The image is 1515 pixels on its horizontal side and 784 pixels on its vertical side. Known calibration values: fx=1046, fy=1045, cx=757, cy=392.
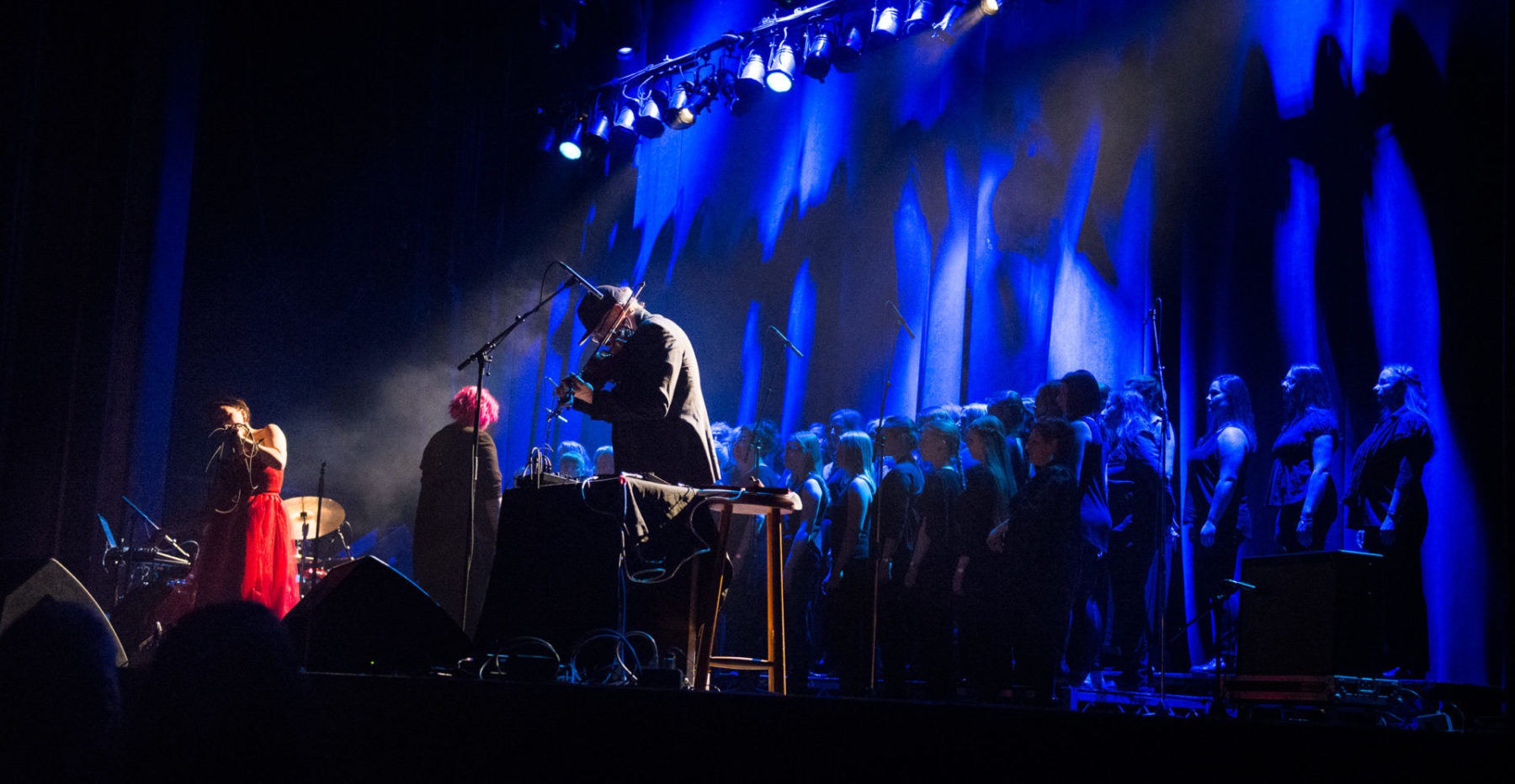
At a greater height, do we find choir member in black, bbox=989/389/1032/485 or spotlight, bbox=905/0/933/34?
spotlight, bbox=905/0/933/34

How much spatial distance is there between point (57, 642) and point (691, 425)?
8.34 feet

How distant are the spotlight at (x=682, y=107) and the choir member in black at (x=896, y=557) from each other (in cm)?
378

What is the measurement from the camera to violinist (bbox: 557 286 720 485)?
4.11 meters

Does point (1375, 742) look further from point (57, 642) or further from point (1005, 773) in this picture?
point (57, 642)

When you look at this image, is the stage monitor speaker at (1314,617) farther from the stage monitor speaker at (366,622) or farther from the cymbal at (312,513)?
the cymbal at (312,513)

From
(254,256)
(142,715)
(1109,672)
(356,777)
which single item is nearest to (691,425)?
(356,777)

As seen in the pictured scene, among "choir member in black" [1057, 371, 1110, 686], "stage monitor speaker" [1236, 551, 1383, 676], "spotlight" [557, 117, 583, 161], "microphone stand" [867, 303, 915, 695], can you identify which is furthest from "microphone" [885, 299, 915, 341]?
"stage monitor speaker" [1236, 551, 1383, 676]

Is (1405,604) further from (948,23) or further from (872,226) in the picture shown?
(948,23)

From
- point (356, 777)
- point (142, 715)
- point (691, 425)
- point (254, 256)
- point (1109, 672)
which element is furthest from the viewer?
point (254, 256)

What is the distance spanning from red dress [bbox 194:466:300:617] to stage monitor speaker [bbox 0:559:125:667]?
3.62 m

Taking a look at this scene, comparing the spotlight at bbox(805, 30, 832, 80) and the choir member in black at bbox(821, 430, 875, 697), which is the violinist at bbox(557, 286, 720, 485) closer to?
the choir member in black at bbox(821, 430, 875, 697)

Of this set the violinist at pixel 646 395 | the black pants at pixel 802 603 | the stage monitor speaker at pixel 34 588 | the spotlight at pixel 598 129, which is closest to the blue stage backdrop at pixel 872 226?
the spotlight at pixel 598 129

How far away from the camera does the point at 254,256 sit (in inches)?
342

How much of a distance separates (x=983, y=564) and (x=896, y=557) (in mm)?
831
